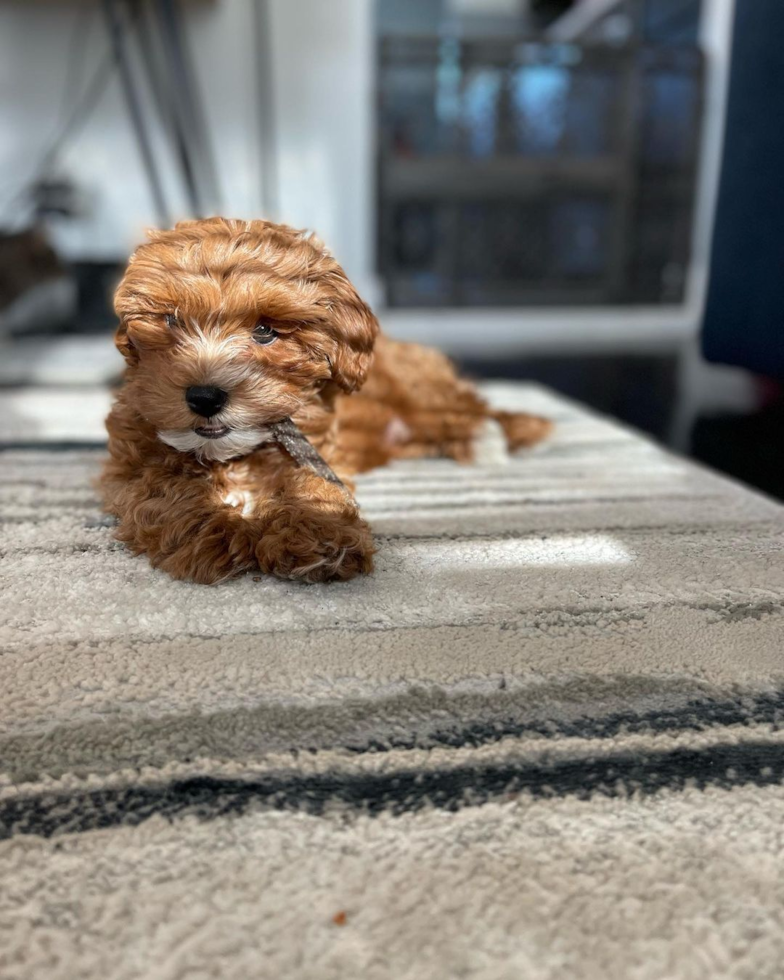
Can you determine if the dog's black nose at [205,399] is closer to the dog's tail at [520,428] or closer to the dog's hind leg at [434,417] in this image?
the dog's hind leg at [434,417]

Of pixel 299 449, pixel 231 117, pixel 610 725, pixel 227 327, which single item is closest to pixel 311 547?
pixel 299 449

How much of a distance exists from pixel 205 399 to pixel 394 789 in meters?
0.43

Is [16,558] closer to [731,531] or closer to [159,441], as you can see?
[159,441]

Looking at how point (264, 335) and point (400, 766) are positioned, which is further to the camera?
point (264, 335)

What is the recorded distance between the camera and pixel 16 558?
0.92 m

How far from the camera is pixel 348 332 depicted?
2.95ft

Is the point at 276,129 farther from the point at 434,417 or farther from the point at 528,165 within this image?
the point at 434,417

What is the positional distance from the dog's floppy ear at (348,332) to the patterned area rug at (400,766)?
20cm

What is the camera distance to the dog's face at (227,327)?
2.67ft

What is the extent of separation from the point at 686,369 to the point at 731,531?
2.08 m

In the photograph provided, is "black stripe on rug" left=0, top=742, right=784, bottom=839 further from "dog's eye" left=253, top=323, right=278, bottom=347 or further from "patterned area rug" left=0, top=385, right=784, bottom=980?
"dog's eye" left=253, top=323, right=278, bottom=347

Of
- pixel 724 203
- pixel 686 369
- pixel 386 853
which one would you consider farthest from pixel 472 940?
pixel 686 369

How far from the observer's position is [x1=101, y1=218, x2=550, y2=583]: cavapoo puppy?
821mm

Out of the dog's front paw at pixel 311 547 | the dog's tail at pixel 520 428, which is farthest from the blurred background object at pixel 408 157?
the dog's front paw at pixel 311 547
